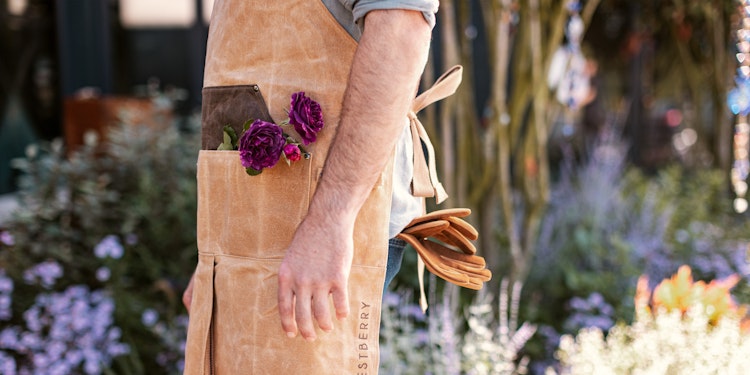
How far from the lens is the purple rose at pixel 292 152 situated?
3.94ft

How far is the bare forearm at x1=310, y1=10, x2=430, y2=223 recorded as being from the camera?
1.15m

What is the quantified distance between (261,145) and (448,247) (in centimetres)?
53

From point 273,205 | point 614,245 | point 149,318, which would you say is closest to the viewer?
point 273,205

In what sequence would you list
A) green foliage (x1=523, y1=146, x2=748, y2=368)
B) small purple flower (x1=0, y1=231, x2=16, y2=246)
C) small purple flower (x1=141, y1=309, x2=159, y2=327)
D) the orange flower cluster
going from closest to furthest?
the orange flower cluster < small purple flower (x1=141, y1=309, x2=159, y2=327) < small purple flower (x1=0, y1=231, x2=16, y2=246) < green foliage (x1=523, y1=146, x2=748, y2=368)

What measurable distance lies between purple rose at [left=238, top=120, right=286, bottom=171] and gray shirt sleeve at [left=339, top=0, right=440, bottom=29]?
226 mm

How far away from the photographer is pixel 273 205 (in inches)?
49.4

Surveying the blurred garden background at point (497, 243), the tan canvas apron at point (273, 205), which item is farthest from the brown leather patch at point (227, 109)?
the blurred garden background at point (497, 243)

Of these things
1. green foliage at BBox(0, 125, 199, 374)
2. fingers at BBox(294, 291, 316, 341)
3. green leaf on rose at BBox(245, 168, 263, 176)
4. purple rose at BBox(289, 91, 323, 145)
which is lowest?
green foliage at BBox(0, 125, 199, 374)

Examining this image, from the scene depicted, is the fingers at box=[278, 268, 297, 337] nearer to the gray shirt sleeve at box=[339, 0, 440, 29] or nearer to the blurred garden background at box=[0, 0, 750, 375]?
the gray shirt sleeve at box=[339, 0, 440, 29]

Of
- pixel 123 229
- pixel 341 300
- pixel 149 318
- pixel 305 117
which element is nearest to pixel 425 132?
pixel 305 117

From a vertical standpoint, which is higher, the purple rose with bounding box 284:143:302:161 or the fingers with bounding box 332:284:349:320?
the purple rose with bounding box 284:143:302:161

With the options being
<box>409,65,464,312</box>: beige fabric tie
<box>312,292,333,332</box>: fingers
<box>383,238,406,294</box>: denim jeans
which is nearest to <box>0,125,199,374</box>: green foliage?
<box>383,238,406,294</box>: denim jeans

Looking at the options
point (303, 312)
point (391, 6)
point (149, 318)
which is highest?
point (391, 6)

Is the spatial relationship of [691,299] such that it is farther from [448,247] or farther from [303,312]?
[303,312]
